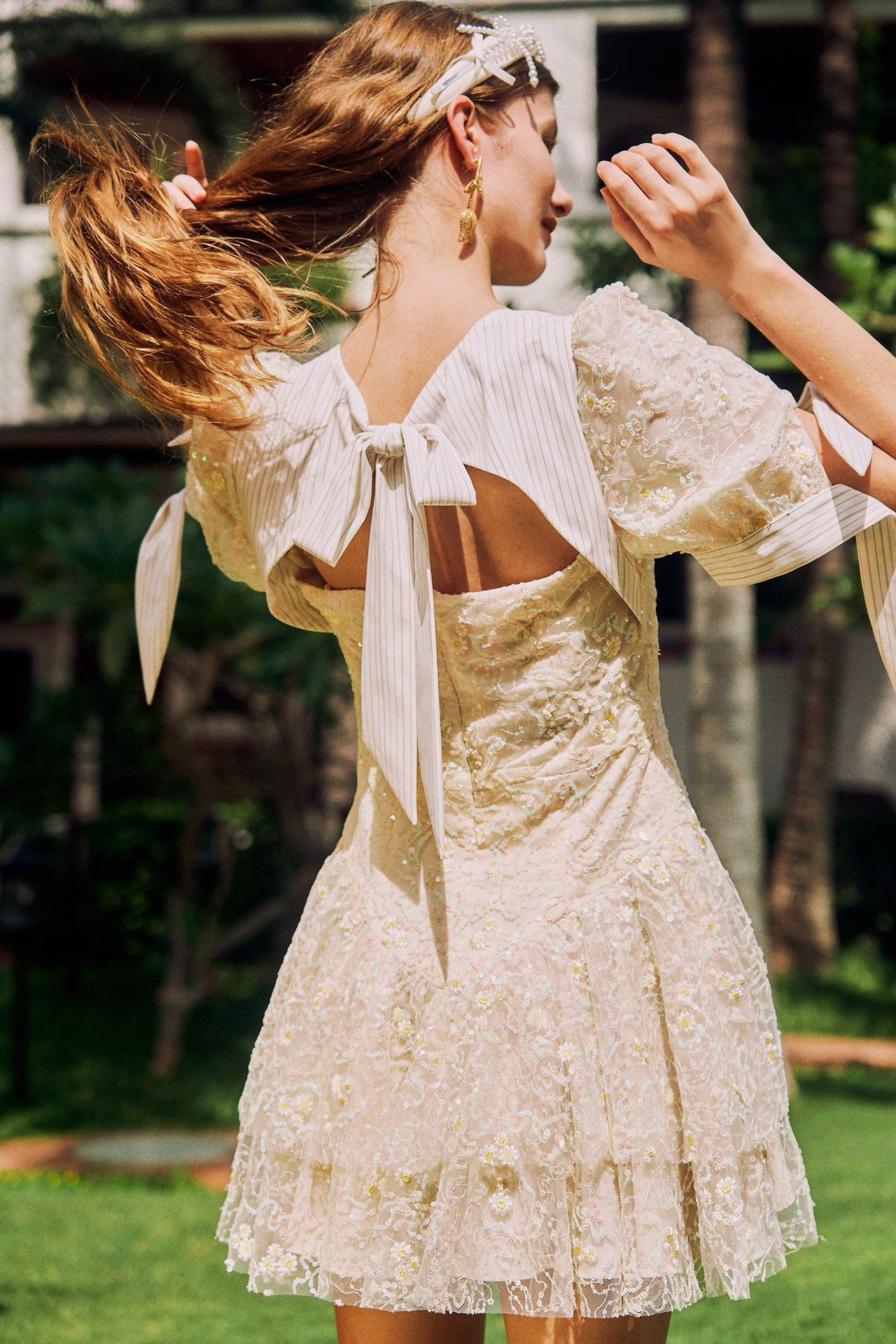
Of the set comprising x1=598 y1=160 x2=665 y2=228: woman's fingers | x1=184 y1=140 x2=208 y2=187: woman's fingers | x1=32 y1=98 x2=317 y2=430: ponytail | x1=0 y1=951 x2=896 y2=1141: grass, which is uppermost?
x1=184 y1=140 x2=208 y2=187: woman's fingers

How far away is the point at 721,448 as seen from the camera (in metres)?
1.29

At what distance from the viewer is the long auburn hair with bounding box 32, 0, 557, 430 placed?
4.74 ft

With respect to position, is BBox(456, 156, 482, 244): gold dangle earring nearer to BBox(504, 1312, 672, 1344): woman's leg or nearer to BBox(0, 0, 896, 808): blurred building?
BBox(504, 1312, 672, 1344): woman's leg

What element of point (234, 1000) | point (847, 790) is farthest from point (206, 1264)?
point (847, 790)

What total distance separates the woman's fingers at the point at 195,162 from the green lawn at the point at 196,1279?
2.82 meters

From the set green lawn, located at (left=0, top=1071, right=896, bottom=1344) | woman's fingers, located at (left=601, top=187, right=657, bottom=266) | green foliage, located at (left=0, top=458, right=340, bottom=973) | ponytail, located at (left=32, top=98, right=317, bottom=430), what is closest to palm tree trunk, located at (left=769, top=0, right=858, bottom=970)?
green foliage, located at (left=0, top=458, right=340, bottom=973)

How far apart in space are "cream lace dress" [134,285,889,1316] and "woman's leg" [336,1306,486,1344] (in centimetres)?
3

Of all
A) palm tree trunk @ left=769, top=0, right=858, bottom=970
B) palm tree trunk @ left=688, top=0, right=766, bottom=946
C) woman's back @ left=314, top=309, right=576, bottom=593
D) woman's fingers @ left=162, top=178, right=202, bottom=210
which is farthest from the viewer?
palm tree trunk @ left=769, top=0, right=858, bottom=970

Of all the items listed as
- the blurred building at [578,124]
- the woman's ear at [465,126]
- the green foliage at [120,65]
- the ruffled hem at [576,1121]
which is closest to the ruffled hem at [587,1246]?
the ruffled hem at [576,1121]

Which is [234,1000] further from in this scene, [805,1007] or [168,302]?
[168,302]

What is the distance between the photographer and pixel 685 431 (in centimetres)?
129

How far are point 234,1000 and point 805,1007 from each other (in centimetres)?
333

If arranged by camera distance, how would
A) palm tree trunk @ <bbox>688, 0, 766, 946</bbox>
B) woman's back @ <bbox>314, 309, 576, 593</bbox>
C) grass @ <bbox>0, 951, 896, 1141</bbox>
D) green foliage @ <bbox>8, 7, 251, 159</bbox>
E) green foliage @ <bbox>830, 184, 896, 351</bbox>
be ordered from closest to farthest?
woman's back @ <bbox>314, 309, 576, 593</bbox>
green foliage @ <bbox>830, 184, 896, 351</bbox>
palm tree trunk @ <bbox>688, 0, 766, 946</bbox>
grass @ <bbox>0, 951, 896, 1141</bbox>
green foliage @ <bbox>8, 7, 251, 159</bbox>

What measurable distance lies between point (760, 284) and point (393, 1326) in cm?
106
